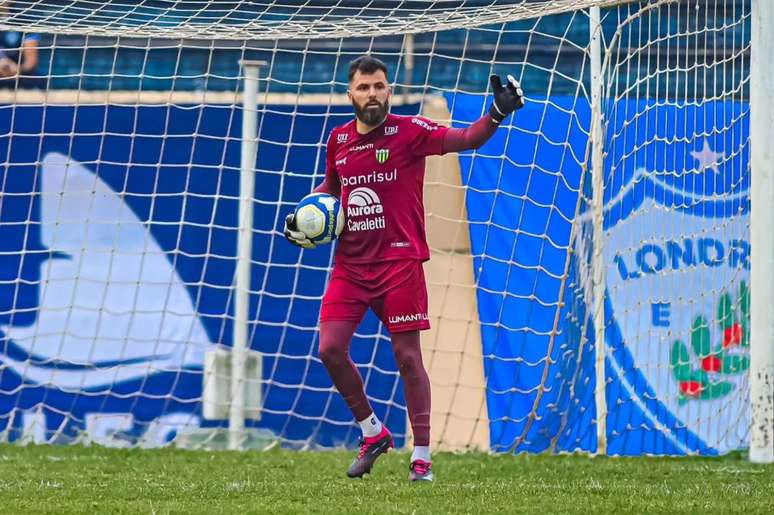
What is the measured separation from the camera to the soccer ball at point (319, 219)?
5625mm

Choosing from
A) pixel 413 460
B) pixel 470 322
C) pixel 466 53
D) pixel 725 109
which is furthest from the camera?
pixel 466 53

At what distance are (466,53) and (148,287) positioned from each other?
2528 millimetres

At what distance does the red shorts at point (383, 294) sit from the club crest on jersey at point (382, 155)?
0.43 metres

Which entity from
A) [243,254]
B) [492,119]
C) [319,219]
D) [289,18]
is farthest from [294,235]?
[289,18]

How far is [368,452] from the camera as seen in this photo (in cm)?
576

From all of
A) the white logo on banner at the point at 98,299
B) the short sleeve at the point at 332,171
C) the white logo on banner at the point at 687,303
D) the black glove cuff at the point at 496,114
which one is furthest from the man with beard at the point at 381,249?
the white logo on banner at the point at 98,299

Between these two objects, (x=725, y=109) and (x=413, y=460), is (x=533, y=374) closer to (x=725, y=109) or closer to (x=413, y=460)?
(x=725, y=109)

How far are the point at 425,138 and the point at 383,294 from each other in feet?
2.22

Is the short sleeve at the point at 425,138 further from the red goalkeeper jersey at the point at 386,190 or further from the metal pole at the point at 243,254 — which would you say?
the metal pole at the point at 243,254

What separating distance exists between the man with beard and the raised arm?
0.02 m

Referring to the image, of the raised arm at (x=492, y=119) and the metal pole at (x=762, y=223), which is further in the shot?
the metal pole at (x=762, y=223)

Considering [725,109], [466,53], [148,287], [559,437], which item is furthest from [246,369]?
[725,109]

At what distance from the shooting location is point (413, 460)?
5699 millimetres

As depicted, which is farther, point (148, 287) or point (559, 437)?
point (148, 287)
